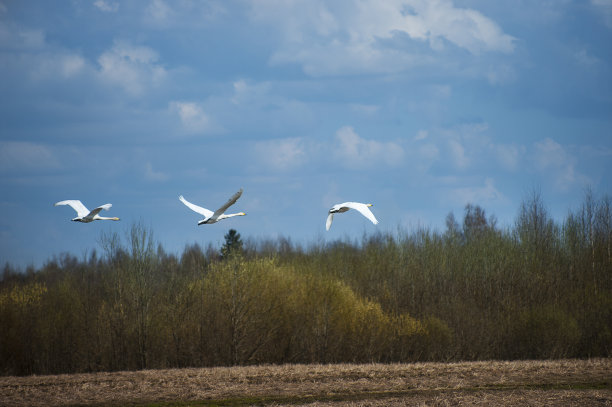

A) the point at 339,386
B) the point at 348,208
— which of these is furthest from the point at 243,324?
the point at 348,208

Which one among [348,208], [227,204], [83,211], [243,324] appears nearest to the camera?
[227,204]

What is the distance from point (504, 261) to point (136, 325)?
15.8 meters

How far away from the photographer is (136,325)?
837 inches

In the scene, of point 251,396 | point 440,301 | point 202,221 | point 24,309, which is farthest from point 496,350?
point 24,309

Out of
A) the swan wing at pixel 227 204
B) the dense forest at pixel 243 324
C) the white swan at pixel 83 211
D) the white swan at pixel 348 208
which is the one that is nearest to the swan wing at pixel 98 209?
the white swan at pixel 83 211

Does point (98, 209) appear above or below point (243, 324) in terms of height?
above

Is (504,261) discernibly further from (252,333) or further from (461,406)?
(461,406)

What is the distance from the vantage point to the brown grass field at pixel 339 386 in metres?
13.0

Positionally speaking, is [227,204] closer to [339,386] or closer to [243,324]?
[339,386]

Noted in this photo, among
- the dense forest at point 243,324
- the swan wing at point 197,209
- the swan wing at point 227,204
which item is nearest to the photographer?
the swan wing at point 227,204

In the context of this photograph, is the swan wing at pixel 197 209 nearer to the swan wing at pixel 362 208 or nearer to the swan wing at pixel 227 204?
the swan wing at pixel 227 204

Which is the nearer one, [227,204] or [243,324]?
[227,204]

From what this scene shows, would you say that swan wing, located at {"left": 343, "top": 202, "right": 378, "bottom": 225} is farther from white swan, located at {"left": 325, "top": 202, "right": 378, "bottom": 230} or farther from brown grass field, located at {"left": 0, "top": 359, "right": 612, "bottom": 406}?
brown grass field, located at {"left": 0, "top": 359, "right": 612, "bottom": 406}

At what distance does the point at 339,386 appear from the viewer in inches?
571
